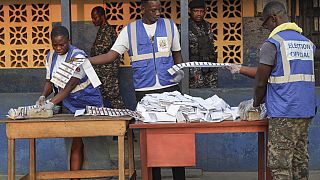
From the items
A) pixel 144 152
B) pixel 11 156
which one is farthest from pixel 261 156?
pixel 11 156

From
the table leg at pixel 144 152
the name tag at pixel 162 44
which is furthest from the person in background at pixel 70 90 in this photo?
the table leg at pixel 144 152

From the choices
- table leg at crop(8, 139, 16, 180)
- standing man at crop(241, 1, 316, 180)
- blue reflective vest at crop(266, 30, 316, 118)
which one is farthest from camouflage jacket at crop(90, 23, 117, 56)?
blue reflective vest at crop(266, 30, 316, 118)

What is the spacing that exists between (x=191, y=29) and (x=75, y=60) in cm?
251

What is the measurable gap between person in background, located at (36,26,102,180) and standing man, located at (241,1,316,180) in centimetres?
174

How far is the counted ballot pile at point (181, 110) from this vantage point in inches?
211

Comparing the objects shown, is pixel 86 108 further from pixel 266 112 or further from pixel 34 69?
pixel 34 69

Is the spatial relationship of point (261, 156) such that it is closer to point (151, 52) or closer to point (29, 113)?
point (151, 52)

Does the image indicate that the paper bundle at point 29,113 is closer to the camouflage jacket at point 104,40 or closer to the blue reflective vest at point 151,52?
the blue reflective vest at point 151,52

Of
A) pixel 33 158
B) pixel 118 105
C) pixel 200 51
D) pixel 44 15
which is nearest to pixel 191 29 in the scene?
pixel 200 51

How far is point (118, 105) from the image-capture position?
8453 millimetres

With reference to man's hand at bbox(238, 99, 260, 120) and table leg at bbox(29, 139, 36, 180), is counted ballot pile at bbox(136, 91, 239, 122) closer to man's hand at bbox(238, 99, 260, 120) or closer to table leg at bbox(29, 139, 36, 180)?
man's hand at bbox(238, 99, 260, 120)

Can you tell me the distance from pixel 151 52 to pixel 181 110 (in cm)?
100

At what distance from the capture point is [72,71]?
578 cm

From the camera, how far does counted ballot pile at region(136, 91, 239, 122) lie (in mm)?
5352
